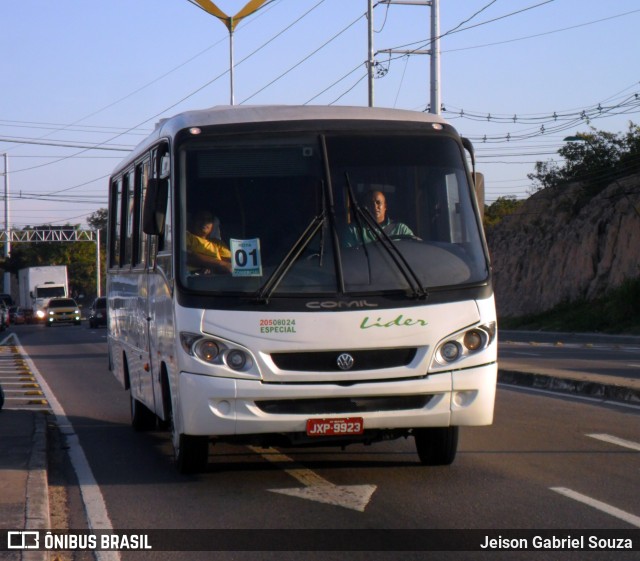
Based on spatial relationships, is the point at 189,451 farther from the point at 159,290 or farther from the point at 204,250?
the point at 204,250

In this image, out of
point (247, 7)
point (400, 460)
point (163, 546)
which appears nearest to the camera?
point (163, 546)

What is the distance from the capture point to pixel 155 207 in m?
8.78

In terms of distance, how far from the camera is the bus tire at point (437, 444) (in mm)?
9086

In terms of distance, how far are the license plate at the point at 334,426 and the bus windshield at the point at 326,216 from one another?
3.11ft

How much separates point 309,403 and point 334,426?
0.25 metres

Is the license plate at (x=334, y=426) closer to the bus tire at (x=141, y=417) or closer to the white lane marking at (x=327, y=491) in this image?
the white lane marking at (x=327, y=491)

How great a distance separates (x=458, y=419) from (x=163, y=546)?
103 inches

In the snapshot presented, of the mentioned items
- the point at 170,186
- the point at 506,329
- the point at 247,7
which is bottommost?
the point at 506,329

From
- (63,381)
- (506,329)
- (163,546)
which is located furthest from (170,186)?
(506,329)

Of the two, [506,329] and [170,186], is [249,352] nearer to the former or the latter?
[170,186]

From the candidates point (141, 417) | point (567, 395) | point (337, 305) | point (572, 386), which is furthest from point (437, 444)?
point (572, 386)

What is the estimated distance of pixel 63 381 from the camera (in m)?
20.0

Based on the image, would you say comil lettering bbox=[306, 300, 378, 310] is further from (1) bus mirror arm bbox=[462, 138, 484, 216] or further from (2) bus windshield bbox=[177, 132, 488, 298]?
(1) bus mirror arm bbox=[462, 138, 484, 216]

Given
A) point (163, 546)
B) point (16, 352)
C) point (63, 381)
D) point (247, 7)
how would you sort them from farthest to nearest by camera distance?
1. point (247, 7)
2. point (16, 352)
3. point (63, 381)
4. point (163, 546)
